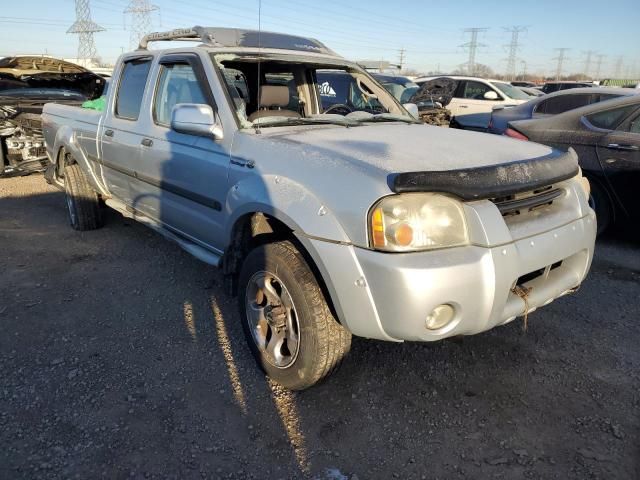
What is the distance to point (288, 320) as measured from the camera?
2604mm

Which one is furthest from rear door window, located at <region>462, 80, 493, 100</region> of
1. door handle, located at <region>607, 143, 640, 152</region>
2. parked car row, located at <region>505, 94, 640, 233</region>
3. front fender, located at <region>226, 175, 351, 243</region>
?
front fender, located at <region>226, 175, 351, 243</region>

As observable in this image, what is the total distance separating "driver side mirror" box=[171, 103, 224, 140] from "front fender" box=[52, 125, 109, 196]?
2.24 m

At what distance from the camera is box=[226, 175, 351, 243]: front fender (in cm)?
224

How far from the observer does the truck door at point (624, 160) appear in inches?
185

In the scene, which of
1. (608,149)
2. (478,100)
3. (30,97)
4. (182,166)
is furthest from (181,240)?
(478,100)

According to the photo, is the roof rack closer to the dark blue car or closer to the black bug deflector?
the black bug deflector

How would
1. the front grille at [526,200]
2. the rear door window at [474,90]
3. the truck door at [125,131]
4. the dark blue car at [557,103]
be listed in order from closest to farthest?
1. the front grille at [526,200]
2. the truck door at [125,131]
3. the dark blue car at [557,103]
4. the rear door window at [474,90]

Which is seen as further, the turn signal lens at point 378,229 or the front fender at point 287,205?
the front fender at point 287,205

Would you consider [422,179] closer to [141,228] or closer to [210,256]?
[210,256]

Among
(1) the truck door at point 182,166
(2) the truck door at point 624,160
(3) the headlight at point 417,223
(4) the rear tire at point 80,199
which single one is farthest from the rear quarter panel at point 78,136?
(2) the truck door at point 624,160

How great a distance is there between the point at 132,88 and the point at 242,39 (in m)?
1.15

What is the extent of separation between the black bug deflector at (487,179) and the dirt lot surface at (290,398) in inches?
45.9

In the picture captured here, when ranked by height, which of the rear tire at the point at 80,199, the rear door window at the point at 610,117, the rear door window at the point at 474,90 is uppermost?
the rear door window at the point at 474,90

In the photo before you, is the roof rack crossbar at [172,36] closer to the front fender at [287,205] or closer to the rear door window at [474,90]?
the front fender at [287,205]
